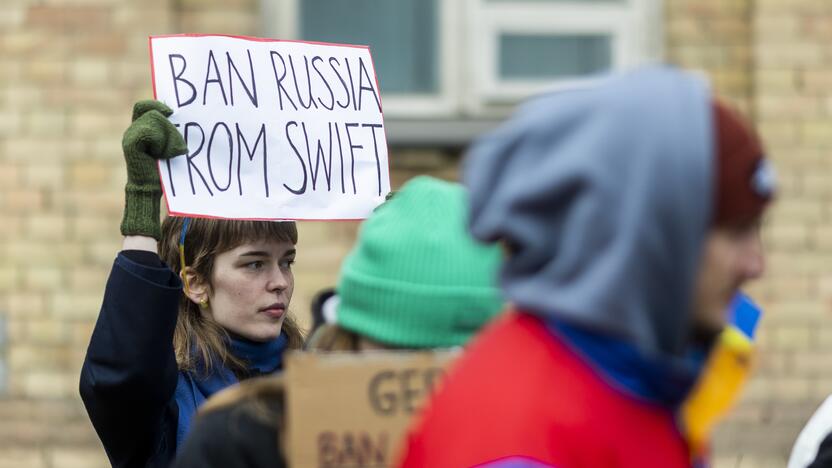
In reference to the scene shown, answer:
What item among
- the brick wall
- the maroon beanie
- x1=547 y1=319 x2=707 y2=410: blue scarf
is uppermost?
the maroon beanie

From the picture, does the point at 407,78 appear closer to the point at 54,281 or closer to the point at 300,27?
Result: the point at 300,27

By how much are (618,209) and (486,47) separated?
4826 mm

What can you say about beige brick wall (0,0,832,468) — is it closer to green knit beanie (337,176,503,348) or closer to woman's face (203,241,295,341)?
woman's face (203,241,295,341)

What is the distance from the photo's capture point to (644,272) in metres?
1.47

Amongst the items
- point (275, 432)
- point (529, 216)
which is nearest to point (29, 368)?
point (275, 432)

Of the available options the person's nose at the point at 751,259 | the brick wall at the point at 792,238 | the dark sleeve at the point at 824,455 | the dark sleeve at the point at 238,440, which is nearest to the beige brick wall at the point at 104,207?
the brick wall at the point at 792,238

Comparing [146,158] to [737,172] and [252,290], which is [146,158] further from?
[737,172]

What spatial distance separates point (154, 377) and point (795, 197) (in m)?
3.90

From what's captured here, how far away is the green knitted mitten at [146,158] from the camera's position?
2.71 m

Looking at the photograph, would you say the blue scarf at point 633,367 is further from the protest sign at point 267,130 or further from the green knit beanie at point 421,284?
the protest sign at point 267,130

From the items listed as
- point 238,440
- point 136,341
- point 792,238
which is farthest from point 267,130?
point 792,238

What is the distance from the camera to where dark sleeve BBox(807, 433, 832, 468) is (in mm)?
2733

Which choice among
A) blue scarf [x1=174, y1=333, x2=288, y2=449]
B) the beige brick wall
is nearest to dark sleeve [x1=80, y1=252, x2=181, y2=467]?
blue scarf [x1=174, y1=333, x2=288, y2=449]

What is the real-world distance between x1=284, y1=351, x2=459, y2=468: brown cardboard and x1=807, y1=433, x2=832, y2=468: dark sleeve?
121 cm
